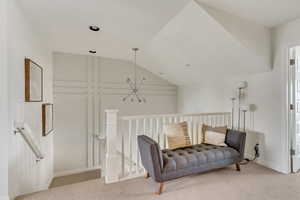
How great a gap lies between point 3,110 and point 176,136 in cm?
231

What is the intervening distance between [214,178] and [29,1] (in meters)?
3.63

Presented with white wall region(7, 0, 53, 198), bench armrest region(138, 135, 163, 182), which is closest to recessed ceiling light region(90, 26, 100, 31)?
white wall region(7, 0, 53, 198)

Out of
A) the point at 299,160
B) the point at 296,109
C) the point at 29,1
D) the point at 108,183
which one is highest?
the point at 29,1

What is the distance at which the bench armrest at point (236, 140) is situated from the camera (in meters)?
2.80

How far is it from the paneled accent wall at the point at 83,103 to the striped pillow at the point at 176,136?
95.4 inches

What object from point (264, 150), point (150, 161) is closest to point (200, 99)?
point (264, 150)

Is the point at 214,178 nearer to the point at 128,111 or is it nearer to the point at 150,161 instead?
the point at 150,161

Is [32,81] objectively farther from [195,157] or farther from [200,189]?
[200,189]

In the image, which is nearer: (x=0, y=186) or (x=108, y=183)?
(x=0, y=186)

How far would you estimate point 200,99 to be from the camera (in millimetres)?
4777

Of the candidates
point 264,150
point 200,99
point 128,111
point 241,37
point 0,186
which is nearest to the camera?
point 0,186

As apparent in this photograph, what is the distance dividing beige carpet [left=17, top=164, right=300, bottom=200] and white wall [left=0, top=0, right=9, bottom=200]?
48cm

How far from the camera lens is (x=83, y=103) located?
4641 mm

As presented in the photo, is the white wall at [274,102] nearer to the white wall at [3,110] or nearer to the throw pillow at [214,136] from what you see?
the throw pillow at [214,136]
